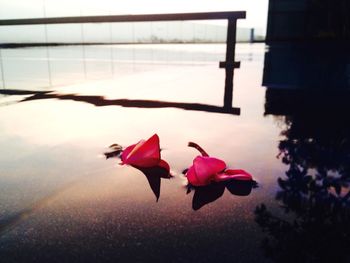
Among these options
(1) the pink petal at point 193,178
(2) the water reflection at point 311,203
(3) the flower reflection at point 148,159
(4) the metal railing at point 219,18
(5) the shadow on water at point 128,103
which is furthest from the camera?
(4) the metal railing at point 219,18

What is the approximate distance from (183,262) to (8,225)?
71 cm

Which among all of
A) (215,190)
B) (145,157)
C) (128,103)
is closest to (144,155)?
(145,157)

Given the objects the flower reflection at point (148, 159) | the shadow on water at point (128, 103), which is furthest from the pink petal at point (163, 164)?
the shadow on water at point (128, 103)

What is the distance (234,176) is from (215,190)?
0.50ft

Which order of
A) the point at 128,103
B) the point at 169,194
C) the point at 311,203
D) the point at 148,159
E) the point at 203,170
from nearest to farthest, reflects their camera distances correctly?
the point at 311,203, the point at 169,194, the point at 203,170, the point at 148,159, the point at 128,103

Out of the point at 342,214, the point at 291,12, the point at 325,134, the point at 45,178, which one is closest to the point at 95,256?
the point at 45,178

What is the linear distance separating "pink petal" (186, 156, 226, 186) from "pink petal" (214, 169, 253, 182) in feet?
0.10

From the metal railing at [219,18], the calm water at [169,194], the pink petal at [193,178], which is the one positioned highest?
the metal railing at [219,18]

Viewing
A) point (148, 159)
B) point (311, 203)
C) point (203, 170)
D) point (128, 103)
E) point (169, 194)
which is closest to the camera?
point (311, 203)

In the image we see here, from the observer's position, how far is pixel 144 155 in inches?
70.8

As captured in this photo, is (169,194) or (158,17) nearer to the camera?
(169,194)

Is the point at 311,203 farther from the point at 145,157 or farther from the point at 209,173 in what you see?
the point at 145,157

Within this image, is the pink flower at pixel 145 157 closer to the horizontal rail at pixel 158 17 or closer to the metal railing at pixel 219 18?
the metal railing at pixel 219 18

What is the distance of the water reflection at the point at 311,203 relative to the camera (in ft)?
3.42
